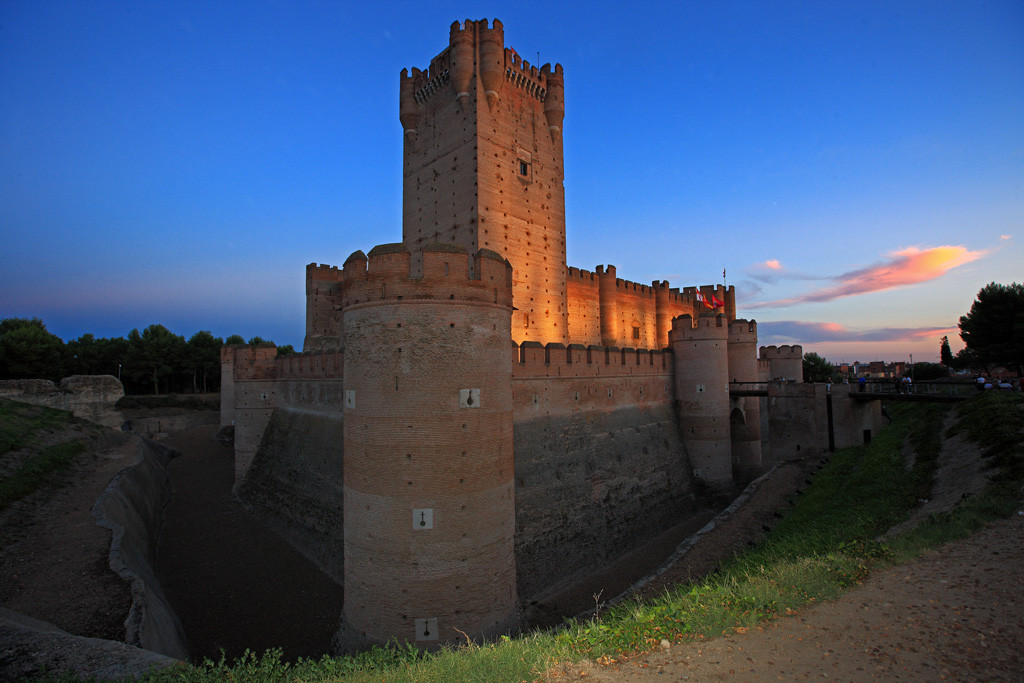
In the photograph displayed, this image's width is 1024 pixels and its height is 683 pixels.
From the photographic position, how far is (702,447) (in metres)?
20.5

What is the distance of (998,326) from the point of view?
2875 centimetres

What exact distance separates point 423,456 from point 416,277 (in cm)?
360

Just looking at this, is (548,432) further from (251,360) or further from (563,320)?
(251,360)

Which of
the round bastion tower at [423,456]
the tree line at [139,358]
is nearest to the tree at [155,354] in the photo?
the tree line at [139,358]

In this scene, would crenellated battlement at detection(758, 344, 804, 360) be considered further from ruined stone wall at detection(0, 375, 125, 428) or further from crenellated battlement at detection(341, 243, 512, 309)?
ruined stone wall at detection(0, 375, 125, 428)

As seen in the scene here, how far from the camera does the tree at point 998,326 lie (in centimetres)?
2767

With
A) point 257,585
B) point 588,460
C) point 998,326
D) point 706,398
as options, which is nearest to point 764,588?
point 588,460

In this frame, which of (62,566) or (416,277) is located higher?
(416,277)

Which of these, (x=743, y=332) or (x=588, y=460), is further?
(x=743, y=332)

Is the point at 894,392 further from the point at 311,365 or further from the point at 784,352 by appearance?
the point at 311,365

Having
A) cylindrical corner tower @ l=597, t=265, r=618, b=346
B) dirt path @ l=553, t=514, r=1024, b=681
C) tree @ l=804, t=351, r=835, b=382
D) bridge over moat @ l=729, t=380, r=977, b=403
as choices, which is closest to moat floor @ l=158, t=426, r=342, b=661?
dirt path @ l=553, t=514, r=1024, b=681

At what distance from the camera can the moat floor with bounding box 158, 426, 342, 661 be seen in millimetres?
11031

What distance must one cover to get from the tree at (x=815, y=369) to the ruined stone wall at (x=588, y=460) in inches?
1327

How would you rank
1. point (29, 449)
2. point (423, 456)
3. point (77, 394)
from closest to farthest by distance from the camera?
point (423, 456)
point (29, 449)
point (77, 394)
